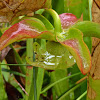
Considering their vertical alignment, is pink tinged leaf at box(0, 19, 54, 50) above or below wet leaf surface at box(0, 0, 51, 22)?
below

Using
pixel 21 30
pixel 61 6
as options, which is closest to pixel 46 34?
pixel 21 30

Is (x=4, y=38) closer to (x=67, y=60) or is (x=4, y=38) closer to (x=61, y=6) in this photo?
(x=67, y=60)

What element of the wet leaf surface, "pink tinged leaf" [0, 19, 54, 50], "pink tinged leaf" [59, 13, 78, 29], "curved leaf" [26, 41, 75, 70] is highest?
the wet leaf surface

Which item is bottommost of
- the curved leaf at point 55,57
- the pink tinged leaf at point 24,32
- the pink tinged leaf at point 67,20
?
the curved leaf at point 55,57

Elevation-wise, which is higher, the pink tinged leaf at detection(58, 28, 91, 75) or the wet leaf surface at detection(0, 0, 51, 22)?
the wet leaf surface at detection(0, 0, 51, 22)
